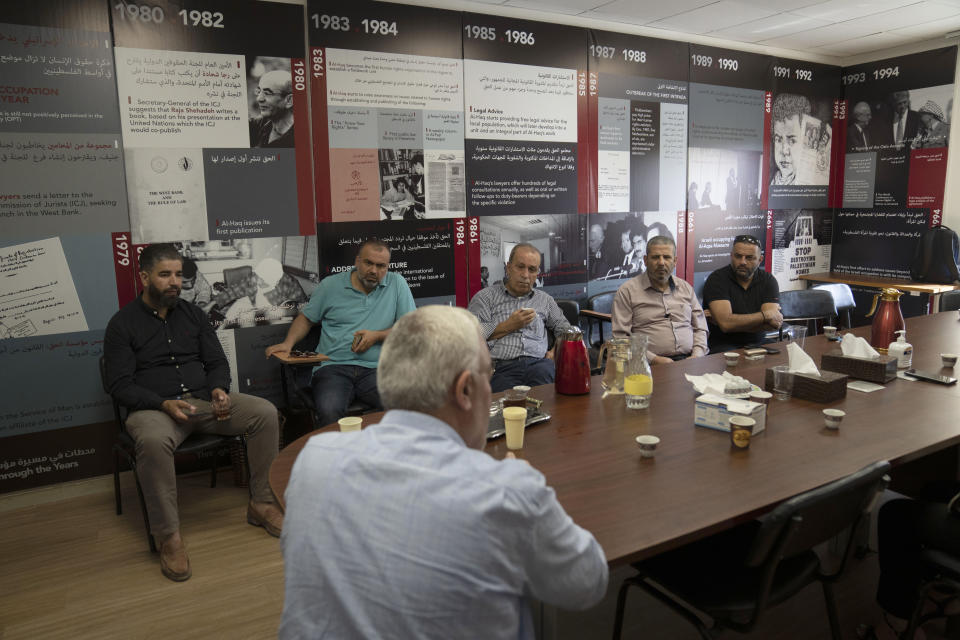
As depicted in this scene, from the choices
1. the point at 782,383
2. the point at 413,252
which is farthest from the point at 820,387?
the point at 413,252

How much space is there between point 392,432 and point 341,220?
10.6ft

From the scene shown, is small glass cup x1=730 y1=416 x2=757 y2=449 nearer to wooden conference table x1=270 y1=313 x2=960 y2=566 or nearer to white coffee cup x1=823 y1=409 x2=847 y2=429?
wooden conference table x1=270 y1=313 x2=960 y2=566

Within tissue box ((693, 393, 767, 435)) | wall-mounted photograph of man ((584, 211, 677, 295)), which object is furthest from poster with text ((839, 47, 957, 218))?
tissue box ((693, 393, 767, 435))

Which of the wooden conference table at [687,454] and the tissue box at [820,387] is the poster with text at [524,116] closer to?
the wooden conference table at [687,454]

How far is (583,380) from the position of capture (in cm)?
258

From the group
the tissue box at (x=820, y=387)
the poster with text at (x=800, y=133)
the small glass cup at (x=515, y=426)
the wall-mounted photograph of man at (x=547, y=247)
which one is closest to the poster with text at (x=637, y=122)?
the wall-mounted photograph of man at (x=547, y=247)

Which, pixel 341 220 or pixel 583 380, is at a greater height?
pixel 341 220

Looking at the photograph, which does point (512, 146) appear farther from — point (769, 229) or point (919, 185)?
point (919, 185)

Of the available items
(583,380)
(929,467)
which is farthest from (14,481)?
(929,467)

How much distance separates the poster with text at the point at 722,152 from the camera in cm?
562

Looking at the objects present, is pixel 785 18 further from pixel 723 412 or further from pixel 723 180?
pixel 723 412

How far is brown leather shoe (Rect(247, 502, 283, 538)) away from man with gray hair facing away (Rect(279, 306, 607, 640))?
2.26 m

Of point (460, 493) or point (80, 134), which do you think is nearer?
point (460, 493)

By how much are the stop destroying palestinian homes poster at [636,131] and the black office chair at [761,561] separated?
3492 millimetres
